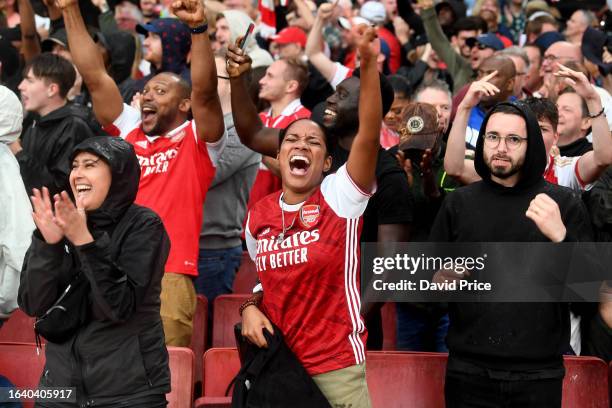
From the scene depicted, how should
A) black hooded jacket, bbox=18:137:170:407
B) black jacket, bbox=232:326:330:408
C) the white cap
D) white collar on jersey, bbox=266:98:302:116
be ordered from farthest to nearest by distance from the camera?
the white cap → white collar on jersey, bbox=266:98:302:116 → black jacket, bbox=232:326:330:408 → black hooded jacket, bbox=18:137:170:407

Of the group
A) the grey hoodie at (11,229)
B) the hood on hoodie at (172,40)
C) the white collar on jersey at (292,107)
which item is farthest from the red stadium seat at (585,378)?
the hood on hoodie at (172,40)

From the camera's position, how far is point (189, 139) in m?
6.09

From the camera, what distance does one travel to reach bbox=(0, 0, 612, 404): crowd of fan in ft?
18.3

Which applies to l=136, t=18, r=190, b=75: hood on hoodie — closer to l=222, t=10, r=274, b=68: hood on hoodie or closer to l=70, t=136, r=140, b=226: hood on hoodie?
l=222, t=10, r=274, b=68: hood on hoodie

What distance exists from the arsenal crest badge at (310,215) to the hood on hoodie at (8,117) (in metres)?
2.14

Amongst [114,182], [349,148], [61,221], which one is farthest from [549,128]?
[61,221]

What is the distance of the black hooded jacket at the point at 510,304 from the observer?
15.5ft

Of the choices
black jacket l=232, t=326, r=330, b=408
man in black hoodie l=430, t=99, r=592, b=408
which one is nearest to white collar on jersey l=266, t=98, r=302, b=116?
man in black hoodie l=430, t=99, r=592, b=408

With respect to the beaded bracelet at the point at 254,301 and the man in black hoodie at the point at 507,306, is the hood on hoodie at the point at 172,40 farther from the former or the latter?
the beaded bracelet at the point at 254,301

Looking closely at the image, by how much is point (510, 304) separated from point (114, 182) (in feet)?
6.03

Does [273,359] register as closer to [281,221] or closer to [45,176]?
[281,221]

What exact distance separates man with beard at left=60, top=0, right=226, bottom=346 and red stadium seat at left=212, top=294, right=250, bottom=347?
0.33 metres

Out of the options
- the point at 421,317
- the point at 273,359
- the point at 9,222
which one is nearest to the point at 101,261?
the point at 273,359

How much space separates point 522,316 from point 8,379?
270cm
